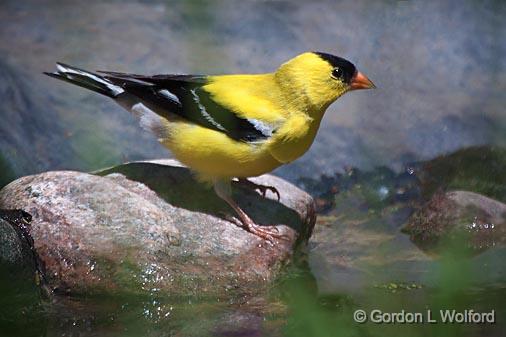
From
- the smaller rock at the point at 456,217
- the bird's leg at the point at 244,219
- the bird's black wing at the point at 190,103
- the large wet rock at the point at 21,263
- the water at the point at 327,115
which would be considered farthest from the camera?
the smaller rock at the point at 456,217

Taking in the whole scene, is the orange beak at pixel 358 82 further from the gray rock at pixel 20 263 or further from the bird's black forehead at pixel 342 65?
the gray rock at pixel 20 263

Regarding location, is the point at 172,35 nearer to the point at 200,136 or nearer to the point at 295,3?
the point at 295,3

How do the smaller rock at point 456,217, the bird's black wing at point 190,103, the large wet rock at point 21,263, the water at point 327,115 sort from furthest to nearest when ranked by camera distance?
the smaller rock at point 456,217
the bird's black wing at point 190,103
the water at point 327,115
the large wet rock at point 21,263

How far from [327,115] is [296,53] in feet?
2.17

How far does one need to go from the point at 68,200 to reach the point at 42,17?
3400 mm

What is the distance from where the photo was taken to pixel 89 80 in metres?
4.21

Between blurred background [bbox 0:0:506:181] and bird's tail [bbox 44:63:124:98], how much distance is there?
598mm

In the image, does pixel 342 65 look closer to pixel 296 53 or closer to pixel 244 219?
pixel 244 219

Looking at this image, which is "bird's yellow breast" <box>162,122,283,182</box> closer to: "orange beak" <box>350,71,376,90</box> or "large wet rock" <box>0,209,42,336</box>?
"orange beak" <box>350,71,376,90</box>

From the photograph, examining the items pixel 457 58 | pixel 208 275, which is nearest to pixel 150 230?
pixel 208 275

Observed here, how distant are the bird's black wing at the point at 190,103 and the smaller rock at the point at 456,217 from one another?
Result: 117 centimetres

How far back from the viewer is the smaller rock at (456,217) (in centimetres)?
415

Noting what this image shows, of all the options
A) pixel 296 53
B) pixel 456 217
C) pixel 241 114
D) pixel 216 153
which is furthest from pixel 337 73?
pixel 296 53

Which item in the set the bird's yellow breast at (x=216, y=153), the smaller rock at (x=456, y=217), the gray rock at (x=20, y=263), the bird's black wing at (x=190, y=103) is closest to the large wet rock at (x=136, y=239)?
the gray rock at (x=20, y=263)
